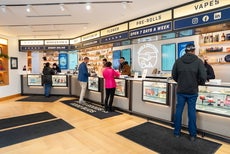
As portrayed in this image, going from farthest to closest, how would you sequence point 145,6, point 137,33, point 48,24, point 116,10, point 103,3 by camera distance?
1. point 48,24
2. point 137,33
3. point 116,10
4. point 145,6
5. point 103,3

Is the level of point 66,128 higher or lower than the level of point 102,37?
lower

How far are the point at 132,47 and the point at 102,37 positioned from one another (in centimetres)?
149

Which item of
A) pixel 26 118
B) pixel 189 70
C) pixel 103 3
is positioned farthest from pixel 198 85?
pixel 26 118

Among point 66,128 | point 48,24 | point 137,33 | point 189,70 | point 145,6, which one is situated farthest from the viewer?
point 48,24

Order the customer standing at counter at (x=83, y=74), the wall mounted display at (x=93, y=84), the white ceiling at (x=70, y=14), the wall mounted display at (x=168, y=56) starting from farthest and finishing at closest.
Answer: the customer standing at counter at (x=83, y=74) → the wall mounted display at (x=93, y=84) → the wall mounted display at (x=168, y=56) → the white ceiling at (x=70, y=14)

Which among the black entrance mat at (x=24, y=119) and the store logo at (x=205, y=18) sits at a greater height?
the store logo at (x=205, y=18)

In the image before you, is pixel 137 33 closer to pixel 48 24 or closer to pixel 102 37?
pixel 102 37

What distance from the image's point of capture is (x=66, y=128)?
13.3 feet

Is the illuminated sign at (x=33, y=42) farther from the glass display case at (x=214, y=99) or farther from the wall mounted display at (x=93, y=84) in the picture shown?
the glass display case at (x=214, y=99)

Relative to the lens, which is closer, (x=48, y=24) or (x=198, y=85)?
(x=198, y=85)

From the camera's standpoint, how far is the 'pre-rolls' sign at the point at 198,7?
404 centimetres

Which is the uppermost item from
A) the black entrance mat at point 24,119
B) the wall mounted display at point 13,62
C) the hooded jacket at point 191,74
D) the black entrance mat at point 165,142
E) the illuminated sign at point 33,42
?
the illuminated sign at point 33,42

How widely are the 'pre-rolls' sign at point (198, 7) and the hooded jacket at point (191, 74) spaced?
65.5 inches

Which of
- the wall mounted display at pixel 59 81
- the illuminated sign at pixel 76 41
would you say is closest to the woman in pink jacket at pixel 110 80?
the wall mounted display at pixel 59 81
